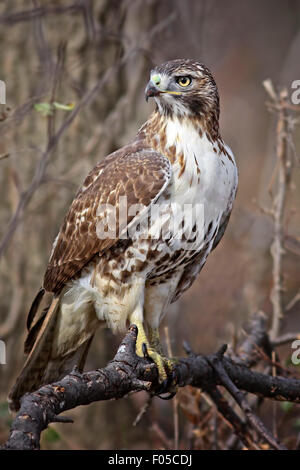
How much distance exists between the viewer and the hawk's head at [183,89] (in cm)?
257

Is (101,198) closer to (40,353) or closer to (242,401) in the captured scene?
(40,353)

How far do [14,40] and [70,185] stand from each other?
101 cm

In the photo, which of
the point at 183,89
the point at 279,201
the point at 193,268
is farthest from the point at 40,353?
the point at 279,201

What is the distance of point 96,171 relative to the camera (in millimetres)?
2854

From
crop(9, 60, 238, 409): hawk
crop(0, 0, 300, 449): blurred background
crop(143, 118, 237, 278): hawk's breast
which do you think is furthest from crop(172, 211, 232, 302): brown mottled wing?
crop(0, 0, 300, 449): blurred background

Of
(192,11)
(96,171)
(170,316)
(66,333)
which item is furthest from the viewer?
(192,11)

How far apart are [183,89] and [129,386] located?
1171mm

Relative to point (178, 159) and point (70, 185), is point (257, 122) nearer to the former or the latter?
point (70, 185)

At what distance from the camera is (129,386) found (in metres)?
2.08

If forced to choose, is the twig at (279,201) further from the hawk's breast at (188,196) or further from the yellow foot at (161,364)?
the yellow foot at (161,364)

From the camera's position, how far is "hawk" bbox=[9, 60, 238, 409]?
2578 millimetres

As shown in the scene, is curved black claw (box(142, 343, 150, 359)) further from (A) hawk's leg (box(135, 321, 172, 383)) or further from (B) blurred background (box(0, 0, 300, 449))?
(B) blurred background (box(0, 0, 300, 449))
